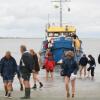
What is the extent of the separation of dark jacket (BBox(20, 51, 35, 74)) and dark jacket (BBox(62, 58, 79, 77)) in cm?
107

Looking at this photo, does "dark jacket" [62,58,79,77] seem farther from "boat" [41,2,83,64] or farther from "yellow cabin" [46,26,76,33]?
"yellow cabin" [46,26,76,33]

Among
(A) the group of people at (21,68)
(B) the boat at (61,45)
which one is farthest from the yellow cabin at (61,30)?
(A) the group of people at (21,68)

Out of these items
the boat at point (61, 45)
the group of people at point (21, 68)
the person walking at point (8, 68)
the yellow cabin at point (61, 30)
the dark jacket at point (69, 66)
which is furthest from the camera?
the yellow cabin at point (61, 30)

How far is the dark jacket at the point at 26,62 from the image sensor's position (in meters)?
16.2

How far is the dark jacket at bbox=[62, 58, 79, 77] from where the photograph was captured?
16.2m

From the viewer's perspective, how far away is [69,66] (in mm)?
16172

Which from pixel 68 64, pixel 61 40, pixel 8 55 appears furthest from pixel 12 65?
pixel 61 40

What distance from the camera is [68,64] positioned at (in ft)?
53.0

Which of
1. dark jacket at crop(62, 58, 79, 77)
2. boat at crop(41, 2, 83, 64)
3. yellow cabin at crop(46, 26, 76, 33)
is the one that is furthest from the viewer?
yellow cabin at crop(46, 26, 76, 33)

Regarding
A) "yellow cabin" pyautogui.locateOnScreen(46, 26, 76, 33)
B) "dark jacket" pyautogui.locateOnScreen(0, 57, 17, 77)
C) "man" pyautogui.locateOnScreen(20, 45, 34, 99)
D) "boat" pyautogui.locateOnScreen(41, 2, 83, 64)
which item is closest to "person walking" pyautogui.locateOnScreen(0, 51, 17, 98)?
"dark jacket" pyautogui.locateOnScreen(0, 57, 17, 77)

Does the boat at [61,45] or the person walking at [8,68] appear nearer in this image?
the person walking at [8,68]

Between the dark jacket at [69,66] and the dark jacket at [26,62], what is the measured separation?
42.2 inches

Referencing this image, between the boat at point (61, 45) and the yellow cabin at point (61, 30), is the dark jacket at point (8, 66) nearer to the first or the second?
the boat at point (61, 45)

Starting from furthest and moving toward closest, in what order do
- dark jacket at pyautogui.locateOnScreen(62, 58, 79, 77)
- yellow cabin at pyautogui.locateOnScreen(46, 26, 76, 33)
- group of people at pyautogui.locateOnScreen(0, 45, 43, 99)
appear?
yellow cabin at pyautogui.locateOnScreen(46, 26, 76, 33) → group of people at pyautogui.locateOnScreen(0, 45, 43, 99) → dark jacket at pyautogui.locateOnScreen(62, 58, 79, 77)
